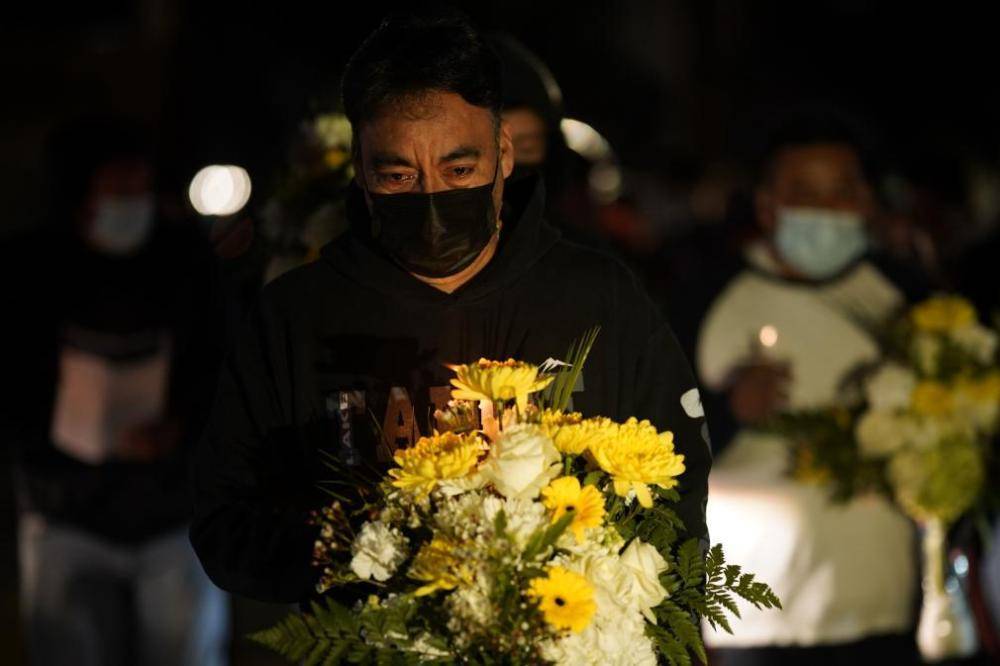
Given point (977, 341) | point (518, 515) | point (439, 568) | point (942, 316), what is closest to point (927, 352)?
point (942, 316)

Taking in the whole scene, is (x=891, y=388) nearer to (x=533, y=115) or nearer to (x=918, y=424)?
(x=918, y=424)

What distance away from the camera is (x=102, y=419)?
6.86 meters

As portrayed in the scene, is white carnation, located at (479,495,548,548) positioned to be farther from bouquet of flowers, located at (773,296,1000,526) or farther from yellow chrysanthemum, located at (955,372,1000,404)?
yellow chrysanthemum, located at (955,372,1000,404)

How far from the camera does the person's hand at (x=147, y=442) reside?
684 cm

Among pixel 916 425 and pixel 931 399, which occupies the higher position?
pixel 931 399

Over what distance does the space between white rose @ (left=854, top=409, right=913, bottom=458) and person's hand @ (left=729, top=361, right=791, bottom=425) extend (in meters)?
0.32

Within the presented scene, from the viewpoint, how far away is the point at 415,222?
3.66 m

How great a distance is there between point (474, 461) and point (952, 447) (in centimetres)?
385

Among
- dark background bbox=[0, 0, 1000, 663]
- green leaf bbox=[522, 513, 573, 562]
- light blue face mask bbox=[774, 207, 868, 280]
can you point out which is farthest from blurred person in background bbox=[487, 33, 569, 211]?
dark background bbox=[0, 0, 1000, 663]

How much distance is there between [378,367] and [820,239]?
3222mm

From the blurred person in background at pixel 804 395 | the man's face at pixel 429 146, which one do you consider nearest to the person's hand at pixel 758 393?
the blurred person in background at pixel 804 395

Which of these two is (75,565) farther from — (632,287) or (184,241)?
(632,287)

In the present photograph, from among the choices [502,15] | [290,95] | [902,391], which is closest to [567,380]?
[902,391]

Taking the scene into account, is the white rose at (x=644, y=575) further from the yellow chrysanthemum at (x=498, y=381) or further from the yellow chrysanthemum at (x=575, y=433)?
the yellow chrysanthemum at (x=498, y=381)
